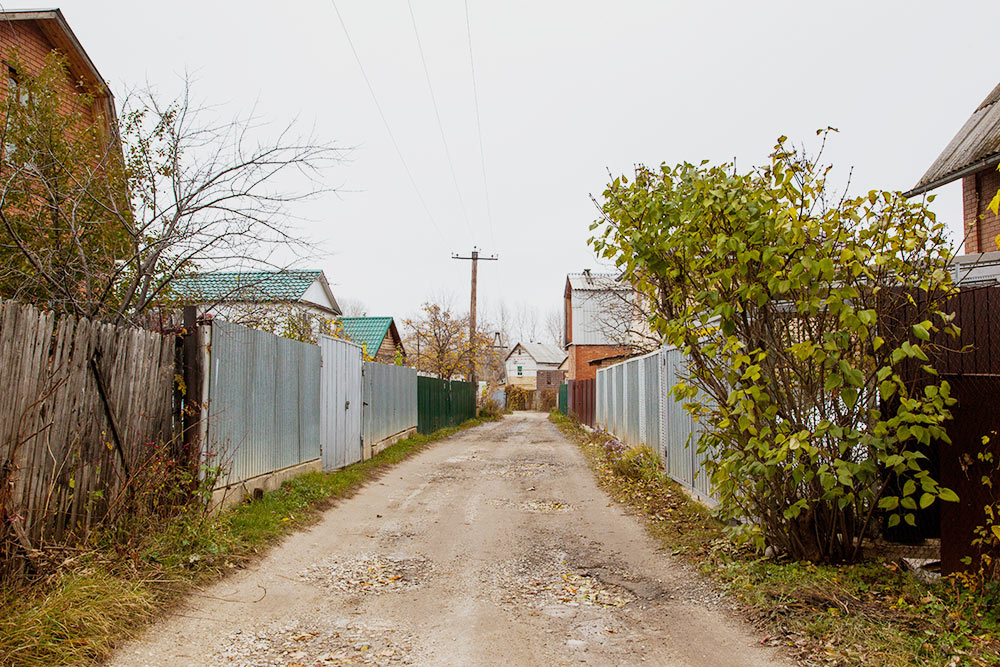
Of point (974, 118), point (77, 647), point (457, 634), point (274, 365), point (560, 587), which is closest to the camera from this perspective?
point (77, 647)

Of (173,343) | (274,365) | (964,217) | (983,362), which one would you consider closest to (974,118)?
(964,217)

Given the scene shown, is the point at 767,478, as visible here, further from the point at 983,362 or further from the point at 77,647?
the point at 77,647

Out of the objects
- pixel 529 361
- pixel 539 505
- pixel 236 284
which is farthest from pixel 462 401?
pixel 529 361

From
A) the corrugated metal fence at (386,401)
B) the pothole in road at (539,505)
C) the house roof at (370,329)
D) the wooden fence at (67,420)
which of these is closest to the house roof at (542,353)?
the house roof at (370,329)

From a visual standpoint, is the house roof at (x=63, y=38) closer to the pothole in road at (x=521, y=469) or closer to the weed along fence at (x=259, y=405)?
the weed along fence at (x=259, y=405)

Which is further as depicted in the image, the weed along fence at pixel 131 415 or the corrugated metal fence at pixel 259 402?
the corrugated metal fence at pixel 259 402

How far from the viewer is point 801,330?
5281 mm

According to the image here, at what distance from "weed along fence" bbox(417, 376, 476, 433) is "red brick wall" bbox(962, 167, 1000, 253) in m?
13.8

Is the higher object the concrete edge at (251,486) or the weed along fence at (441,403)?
the weed along fence at (441,403)

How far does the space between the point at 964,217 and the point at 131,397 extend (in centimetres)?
1338

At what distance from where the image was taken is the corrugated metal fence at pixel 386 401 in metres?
13.9

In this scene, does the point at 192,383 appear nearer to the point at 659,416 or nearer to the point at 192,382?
the point at 192,382

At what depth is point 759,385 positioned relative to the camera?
17.0ft

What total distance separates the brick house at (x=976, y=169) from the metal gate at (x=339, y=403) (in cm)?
934
